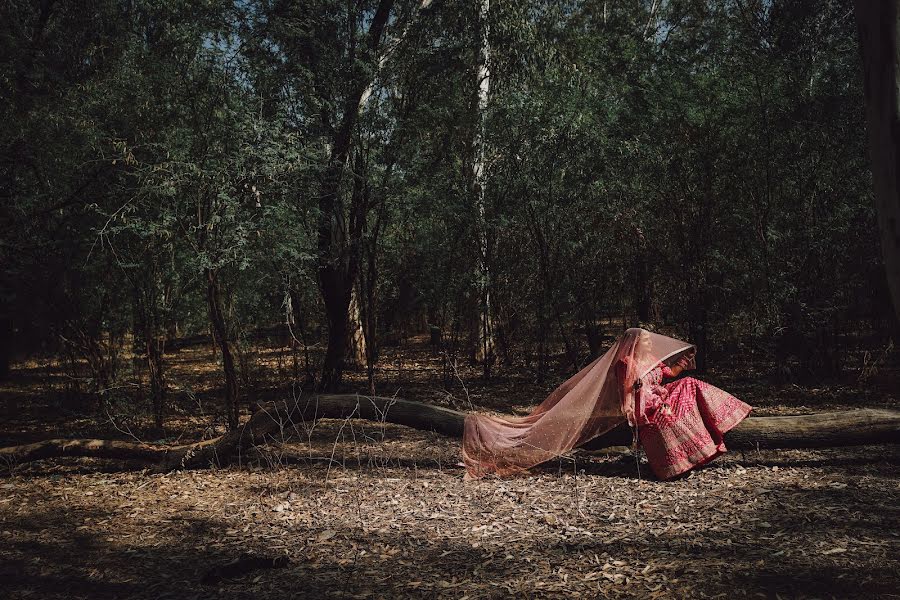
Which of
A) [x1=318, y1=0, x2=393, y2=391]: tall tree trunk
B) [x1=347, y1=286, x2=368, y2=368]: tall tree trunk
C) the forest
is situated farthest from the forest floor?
[x1=347, y1=286, x2=368, y2=368]: tall tree trunk

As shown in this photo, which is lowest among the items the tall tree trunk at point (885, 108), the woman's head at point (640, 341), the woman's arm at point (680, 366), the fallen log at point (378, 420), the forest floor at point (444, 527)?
the forest floor at point (444, 527)

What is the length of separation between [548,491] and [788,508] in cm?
146

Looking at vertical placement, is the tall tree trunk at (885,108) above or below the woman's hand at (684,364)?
above

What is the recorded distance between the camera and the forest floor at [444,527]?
338cm

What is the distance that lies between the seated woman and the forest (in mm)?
82

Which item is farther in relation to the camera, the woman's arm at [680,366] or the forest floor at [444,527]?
the woman's arm at [680,366]

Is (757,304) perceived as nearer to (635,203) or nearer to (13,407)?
(635,203)

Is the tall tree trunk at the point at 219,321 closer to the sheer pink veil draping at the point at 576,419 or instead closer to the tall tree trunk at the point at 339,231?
the tall tree trunk at the point at 339,231

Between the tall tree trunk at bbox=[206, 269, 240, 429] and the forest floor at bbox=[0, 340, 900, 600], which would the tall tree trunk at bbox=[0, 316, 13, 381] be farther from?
the tall tree trunk at bbox=[206, 269, 240, 429]

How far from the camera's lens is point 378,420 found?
18.3 feet

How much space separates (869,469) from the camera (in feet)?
16.3

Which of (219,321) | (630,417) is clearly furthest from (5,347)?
(630,417)

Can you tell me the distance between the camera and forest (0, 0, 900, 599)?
152 inches

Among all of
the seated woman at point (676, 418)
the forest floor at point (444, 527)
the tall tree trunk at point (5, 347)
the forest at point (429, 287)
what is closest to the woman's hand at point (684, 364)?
the seated woman at point (676, 418)
